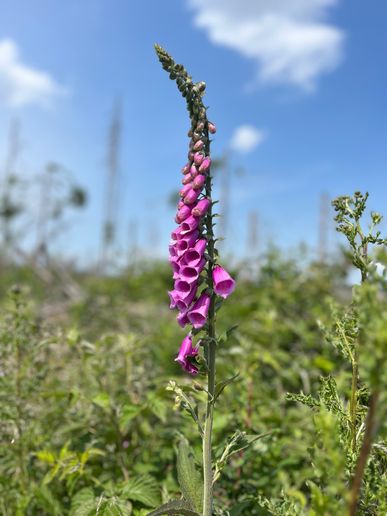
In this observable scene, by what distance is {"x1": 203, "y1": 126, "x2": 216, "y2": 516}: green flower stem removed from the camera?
1842 mm

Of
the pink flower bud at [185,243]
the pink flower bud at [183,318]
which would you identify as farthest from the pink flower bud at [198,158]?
the pink flower bud at [183,318]

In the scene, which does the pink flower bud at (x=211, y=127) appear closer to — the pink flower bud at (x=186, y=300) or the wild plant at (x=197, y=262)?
the wild plant at (x=197, y=262)

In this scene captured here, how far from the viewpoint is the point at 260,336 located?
5781 millimetres

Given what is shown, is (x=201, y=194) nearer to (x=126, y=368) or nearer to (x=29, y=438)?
(x=29, y=438)

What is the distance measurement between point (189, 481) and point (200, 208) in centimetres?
103

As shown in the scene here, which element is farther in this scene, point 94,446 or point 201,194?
point 94,446

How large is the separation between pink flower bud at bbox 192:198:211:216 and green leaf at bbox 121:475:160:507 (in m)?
1.27

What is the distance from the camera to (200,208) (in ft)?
6.28

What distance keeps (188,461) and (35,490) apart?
0.87 meters

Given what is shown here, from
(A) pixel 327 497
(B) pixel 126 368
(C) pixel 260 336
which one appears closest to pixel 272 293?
(C) pixel 260 336

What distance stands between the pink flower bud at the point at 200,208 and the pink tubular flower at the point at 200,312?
0.29 meters

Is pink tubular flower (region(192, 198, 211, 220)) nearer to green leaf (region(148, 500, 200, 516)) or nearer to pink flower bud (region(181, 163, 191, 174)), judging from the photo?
pink flower bud (region(181, 163, 191, 174))

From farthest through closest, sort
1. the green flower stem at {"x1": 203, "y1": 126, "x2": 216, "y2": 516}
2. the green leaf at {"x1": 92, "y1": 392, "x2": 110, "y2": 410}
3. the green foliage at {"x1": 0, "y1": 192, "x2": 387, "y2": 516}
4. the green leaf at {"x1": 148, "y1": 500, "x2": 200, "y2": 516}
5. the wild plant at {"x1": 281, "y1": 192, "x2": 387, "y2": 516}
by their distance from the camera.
Answer: the green leaf at {"x1": 92, "y1": 392, "x2": 110, "y2": 410}, the green flower stem at {"x1": 203, "y1": 126, "x2": 216, "y2": 516}, the green leaf at {"x1": 148, "y1": 500, "x2": 200, "y2": 516}, the green foliage at {"x1": 0, "y1": 192, "x2": 387, "y2": 516}, the wild plant at {"x1": 281, "y1": 192, "x2": 387, "y2": 516}

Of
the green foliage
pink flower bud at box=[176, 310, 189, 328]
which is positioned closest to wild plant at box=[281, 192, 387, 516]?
the green foliage
